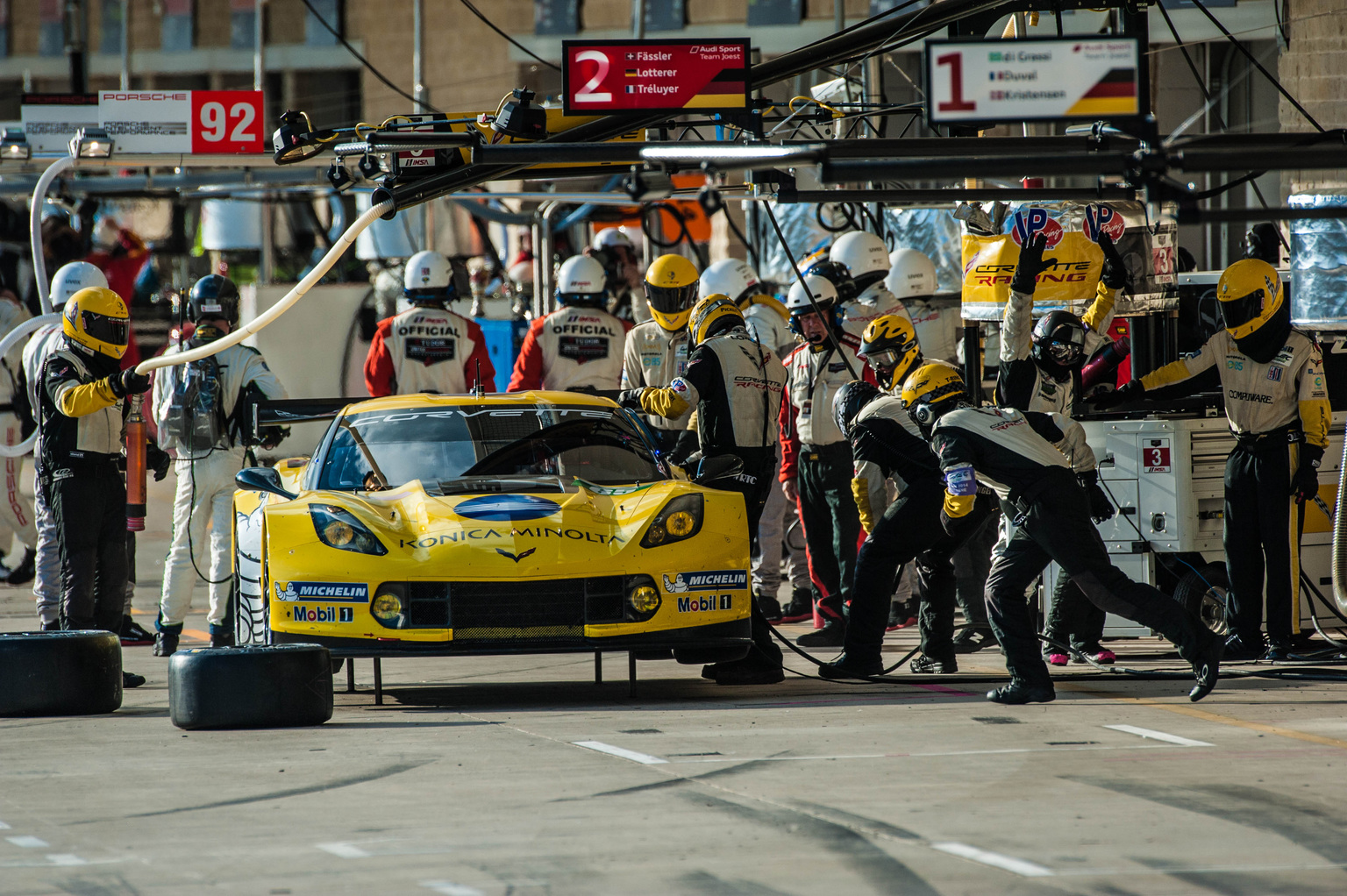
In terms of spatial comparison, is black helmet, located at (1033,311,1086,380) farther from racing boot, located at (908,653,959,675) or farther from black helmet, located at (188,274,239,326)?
black helmet, located at (188,274,239,326)

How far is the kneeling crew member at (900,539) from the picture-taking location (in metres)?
9.09

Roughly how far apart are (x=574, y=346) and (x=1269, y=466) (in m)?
5.26

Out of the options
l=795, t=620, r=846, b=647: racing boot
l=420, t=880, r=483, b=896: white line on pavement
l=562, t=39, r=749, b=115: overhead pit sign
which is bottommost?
l=420, t=880, r=483, b=896: white line on pavement

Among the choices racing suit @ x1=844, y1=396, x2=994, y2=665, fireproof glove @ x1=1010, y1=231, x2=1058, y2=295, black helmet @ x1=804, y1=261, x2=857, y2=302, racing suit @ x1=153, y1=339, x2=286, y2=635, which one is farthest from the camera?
black helmet @ x1=804, y1=261, x2=857, y2=302

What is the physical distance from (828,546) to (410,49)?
23582 mm

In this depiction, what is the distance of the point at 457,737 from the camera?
734 cm

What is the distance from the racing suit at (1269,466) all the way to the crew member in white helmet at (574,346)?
4.80 m

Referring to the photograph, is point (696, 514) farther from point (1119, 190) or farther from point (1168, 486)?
point (1168, 486)

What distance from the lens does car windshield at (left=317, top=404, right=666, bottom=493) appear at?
28.6 ft

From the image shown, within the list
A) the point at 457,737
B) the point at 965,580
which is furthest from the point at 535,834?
the point at 965,580

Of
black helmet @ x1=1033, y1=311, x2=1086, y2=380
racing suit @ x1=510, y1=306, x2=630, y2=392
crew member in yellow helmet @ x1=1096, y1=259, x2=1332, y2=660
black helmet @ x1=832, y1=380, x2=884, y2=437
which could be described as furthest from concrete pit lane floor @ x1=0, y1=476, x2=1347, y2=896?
racing suit @ x1=510, y1=306, x2=630, y2=392

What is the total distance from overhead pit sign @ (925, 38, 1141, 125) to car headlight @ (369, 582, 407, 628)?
9.87 ft

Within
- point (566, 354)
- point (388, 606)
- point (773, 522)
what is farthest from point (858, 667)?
point (566, 354)

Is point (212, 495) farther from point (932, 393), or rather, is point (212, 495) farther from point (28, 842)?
point (28, 842)
